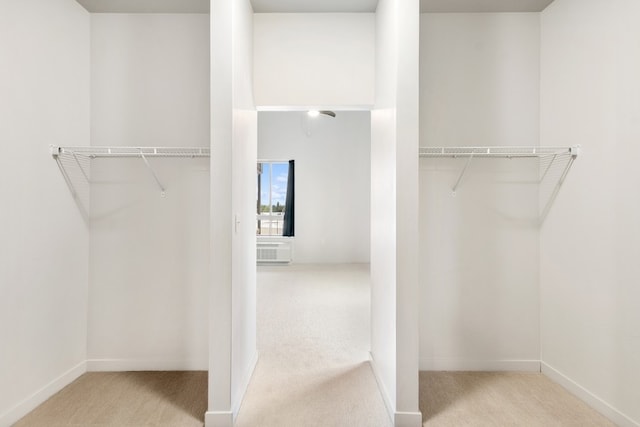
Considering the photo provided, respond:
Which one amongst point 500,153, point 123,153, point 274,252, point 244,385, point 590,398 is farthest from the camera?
point 274,252

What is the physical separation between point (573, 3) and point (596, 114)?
32.9 inches

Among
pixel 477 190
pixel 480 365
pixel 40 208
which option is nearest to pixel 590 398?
pixel 480 365

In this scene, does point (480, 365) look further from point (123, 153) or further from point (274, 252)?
point (274, 252)

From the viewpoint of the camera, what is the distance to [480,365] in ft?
8.77

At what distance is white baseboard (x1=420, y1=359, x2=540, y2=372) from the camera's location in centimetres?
266

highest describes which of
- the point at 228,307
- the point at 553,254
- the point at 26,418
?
the point at 553,254

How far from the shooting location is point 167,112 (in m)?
2.71

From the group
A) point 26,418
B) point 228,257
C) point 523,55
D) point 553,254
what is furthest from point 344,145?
point 26,418

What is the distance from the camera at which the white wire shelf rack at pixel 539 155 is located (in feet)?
8.02

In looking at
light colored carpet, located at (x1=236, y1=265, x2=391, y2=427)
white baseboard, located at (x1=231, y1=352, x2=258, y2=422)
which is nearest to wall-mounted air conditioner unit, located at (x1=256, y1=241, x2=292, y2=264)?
light colored carpet, located at (x1=236, y1=265, x2=391, y2=427)

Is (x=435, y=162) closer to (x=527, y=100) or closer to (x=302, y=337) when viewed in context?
(x=527, y=100)

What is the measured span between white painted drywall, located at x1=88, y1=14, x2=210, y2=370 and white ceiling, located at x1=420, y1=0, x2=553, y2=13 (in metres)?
1.74

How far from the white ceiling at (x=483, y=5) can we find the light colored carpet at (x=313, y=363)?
2.79 m

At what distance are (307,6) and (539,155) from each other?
2042mm
